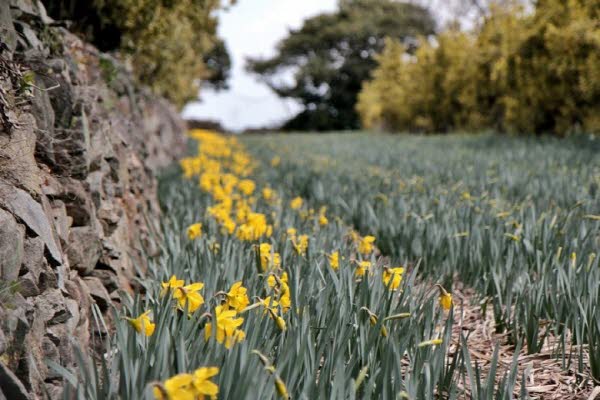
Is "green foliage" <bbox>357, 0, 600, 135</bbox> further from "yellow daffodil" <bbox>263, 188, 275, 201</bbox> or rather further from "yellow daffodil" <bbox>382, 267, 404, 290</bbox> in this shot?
"yellow daffodil" <bbox>382, 267, 404, 290</bbox>

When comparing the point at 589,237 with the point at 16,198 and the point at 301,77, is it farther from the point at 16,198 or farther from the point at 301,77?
the point at 301,77

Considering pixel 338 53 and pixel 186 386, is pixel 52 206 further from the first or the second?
pixel 338 53

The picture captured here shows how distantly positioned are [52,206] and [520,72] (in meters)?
11.1

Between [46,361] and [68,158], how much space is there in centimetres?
114

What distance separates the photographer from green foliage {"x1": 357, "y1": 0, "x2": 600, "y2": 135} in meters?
9.81

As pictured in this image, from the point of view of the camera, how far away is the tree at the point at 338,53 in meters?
35.0

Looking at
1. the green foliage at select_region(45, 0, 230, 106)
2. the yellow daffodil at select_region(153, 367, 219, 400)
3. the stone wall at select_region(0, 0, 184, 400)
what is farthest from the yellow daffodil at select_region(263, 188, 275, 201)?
the yellow daffodil at select_region(153, 367, 219, 400)

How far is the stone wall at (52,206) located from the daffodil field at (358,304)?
14 cm

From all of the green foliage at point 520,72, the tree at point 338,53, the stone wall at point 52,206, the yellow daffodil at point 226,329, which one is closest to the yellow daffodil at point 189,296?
the yellow daffodil at point 226,329

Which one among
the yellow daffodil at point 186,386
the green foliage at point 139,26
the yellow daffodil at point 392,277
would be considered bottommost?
the yellow daffodil at point 392,277

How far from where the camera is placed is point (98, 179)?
2631mm

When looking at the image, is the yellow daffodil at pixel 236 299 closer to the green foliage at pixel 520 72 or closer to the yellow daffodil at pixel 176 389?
the yellow daffodil at pixel 176 389

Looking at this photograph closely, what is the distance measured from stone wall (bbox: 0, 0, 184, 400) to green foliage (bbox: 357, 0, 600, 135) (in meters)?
9.01

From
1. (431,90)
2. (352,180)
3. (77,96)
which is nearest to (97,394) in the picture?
(77,96)
